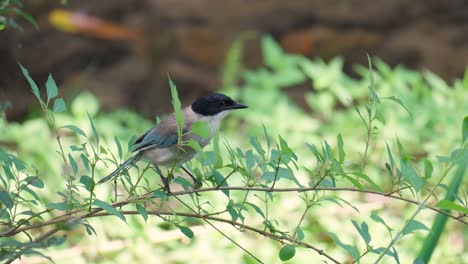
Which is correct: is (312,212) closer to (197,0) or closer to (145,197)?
(145,197)

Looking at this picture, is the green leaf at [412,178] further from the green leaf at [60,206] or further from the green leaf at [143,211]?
the green leaf at [60,206]

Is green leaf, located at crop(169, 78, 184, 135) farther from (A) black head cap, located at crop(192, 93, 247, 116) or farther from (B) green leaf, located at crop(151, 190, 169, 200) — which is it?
(A) black head cap, located at crop(192, 93, 247, 116)

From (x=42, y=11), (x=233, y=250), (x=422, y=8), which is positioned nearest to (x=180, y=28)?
(x=42, y=11)

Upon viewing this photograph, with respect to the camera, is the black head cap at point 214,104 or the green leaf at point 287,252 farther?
the black head cap at point 214,104

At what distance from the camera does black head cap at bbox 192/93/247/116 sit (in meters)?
2.28

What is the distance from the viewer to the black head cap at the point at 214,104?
2.28 metres

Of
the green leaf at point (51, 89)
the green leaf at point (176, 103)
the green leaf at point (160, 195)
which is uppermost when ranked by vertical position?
the green leaf at point (51, 89)

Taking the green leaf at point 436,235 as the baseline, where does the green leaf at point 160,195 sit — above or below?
above

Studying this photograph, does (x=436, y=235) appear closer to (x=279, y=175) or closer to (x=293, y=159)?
(x=279, y=175)

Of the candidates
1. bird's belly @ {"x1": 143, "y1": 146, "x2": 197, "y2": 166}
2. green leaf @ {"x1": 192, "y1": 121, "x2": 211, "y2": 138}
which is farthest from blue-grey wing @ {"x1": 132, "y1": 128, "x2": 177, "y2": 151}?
green leaf @ {"x1": 192, "y1": 121, "x2": 211, "y2": 138}

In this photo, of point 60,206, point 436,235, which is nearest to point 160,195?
point 60,206

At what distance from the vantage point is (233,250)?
292cm

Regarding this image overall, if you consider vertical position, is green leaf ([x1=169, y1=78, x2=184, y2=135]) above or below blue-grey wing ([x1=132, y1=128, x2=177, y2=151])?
below

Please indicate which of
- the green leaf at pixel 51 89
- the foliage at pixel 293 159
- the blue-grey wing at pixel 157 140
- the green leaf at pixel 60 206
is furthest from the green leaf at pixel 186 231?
the foliage at pixel 293 159
